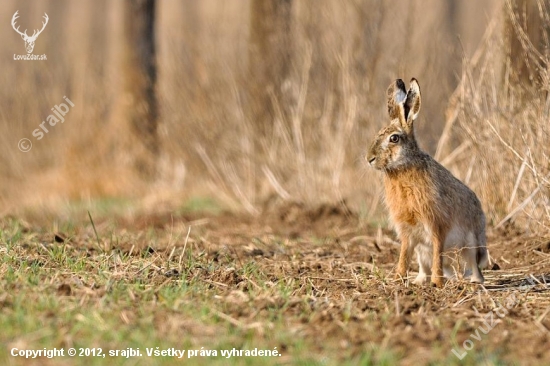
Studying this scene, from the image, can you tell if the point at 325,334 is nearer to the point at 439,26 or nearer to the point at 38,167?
the point at 439,26

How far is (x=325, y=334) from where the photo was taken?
4.99m

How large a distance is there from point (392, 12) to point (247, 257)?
5.07 meters

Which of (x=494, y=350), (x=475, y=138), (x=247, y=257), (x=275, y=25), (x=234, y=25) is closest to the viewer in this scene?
(x=494, y=350)

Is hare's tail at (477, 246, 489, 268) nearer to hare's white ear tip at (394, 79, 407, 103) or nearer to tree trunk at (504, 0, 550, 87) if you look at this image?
hare's white ear tip at (394, 79, 407, 103)

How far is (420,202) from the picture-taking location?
6.46 metres

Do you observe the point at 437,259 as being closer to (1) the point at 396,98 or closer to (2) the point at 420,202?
(2) the point at 420,202

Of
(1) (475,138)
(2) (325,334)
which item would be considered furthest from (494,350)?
(1) (475,138)

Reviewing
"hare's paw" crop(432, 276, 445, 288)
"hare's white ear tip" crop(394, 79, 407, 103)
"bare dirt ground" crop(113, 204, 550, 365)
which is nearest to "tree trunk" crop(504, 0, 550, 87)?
"bare dirt ground" crop(113, 204, 550, 365)

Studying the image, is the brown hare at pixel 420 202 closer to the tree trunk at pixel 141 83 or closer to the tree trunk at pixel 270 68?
the tree trunk at pixel 270 68

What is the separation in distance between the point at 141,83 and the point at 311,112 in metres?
5.52

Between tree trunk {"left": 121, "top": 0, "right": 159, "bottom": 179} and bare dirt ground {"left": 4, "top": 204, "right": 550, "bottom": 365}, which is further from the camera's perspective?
tree trunk {"left": 121, "top": 0, "right": 159, "bottom": 179}

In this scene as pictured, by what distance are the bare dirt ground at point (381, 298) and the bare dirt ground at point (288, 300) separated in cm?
1

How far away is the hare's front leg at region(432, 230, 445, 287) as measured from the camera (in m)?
6.41

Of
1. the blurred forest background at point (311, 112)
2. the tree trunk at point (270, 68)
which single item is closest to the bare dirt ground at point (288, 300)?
the blurred forest background at point (311, 112)
